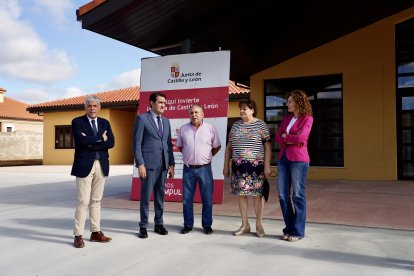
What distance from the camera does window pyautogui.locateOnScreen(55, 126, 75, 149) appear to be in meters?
24.1

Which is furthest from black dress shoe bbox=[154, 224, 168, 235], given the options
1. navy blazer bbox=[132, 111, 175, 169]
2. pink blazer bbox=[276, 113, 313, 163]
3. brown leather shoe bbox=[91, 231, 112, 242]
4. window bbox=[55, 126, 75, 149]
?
window bbox=[55, 126, 75, 149]

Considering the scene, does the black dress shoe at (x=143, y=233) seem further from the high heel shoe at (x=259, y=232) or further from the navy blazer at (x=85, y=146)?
the high heel shoe at (x=259, y=232)

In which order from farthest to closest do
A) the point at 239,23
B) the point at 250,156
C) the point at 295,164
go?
the point at 239,23
the point at 250,156
the point at 295,164

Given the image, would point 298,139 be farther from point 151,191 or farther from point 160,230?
point 160,230

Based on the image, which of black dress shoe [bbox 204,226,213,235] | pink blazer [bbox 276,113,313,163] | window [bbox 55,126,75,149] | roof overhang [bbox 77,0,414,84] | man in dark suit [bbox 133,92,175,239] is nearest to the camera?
pink blazer [bbox 276,113,313,163]

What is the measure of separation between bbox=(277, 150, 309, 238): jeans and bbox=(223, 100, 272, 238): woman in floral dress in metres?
0.20

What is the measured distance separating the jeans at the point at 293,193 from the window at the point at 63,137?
21314mm

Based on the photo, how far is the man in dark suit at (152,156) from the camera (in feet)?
15.6

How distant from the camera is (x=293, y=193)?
4.53 metres

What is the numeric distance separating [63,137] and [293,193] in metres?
22.0

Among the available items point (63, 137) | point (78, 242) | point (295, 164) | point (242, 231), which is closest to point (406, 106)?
point (295, 164)

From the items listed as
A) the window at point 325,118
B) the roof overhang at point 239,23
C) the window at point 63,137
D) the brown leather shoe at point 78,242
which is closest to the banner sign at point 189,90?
the roof overhang at point 239,23

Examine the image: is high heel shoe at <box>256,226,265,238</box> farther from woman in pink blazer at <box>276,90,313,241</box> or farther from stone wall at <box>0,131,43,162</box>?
stone wall at <box>0,131,43,162</box>

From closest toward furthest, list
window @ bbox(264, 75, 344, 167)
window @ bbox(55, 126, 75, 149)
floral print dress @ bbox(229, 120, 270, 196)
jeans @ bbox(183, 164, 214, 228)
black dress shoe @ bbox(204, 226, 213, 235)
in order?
floral print dress @ bbox(229, 120, 270, 196)
black dress shoe @ bbox(204, 226, 213, 235)
jeans @ bbox(183, 164, 214, 228)
window @ bbox(264, 75, 344, 167)
window @ bbox(55, 126, 75, 149)
